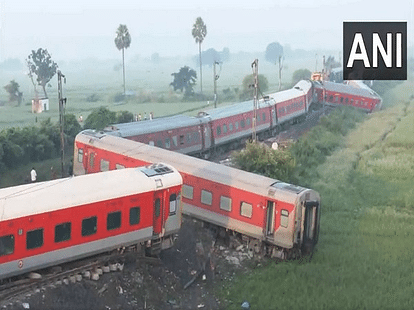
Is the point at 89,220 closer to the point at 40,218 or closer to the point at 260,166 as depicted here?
the point at 40,218

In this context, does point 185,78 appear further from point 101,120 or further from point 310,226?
point 310,226

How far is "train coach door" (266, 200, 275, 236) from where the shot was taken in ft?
76.3

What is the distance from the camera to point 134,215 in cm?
2095

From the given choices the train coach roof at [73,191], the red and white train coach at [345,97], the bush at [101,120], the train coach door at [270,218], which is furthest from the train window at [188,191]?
the red and white train coach at [345,97]

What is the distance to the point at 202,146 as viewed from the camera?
40812 millimetres

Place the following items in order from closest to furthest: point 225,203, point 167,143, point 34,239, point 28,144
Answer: point 34,239 → point 225,203 → point 167,143 → point 28,144

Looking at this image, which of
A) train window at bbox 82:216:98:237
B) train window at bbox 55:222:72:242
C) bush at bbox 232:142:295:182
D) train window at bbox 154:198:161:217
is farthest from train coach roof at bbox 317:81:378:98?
train window at bbox 55:222:72:242

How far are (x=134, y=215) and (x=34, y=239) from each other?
12.9 ft

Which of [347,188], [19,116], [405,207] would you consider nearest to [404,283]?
[405,207]

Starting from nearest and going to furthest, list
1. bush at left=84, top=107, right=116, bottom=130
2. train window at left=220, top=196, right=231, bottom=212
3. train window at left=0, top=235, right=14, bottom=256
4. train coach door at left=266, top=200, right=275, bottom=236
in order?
train window at left=0, top=235, right=14, bottom=256 < train coach door at left=266, top=200, right=275, bottom=236 < train window at left=220, top=196, right=231, bottom=212 < bush at left=84, top=107, right=116, bottom=130

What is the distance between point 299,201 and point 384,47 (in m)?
7.34

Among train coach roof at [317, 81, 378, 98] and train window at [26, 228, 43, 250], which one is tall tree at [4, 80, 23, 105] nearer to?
train coach roof at [317, 81, 378, 98]

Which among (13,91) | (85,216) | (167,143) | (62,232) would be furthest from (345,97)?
(62,232)

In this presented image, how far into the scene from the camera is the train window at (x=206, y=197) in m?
25.1
